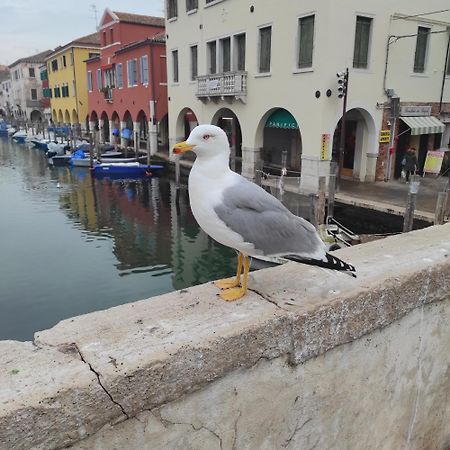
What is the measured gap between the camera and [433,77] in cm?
1762

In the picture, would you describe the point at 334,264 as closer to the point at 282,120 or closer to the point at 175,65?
the point at 282,120

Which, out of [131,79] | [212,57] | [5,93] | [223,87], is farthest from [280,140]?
[5,93]

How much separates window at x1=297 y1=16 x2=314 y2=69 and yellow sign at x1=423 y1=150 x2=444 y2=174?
6159 mm

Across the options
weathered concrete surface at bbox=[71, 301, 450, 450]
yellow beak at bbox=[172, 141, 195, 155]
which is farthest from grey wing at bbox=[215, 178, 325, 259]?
weathered concrete surface at bbox=[71, 301, 450, 450]

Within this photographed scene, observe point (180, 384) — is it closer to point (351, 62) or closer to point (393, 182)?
point (351, 62)

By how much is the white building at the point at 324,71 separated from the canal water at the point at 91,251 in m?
5.05

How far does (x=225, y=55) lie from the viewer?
19.9 metres

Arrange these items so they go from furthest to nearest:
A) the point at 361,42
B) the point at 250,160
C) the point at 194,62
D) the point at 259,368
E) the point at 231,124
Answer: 1. the point at 231,124
2. the point at 194,62
3. the point at 250,160
4. the point at 361,42
5. the point at 259,368

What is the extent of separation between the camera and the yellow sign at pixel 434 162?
671 inches

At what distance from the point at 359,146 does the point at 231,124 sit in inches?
361

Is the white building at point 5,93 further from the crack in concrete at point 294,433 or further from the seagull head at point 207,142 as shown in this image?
the crack in concrete at point 294,433

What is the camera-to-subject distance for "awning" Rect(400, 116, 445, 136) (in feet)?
54.9

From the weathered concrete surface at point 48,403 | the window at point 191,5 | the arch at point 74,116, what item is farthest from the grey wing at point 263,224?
the arch at point 74,116

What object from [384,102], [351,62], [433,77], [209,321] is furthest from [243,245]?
[433,77]
